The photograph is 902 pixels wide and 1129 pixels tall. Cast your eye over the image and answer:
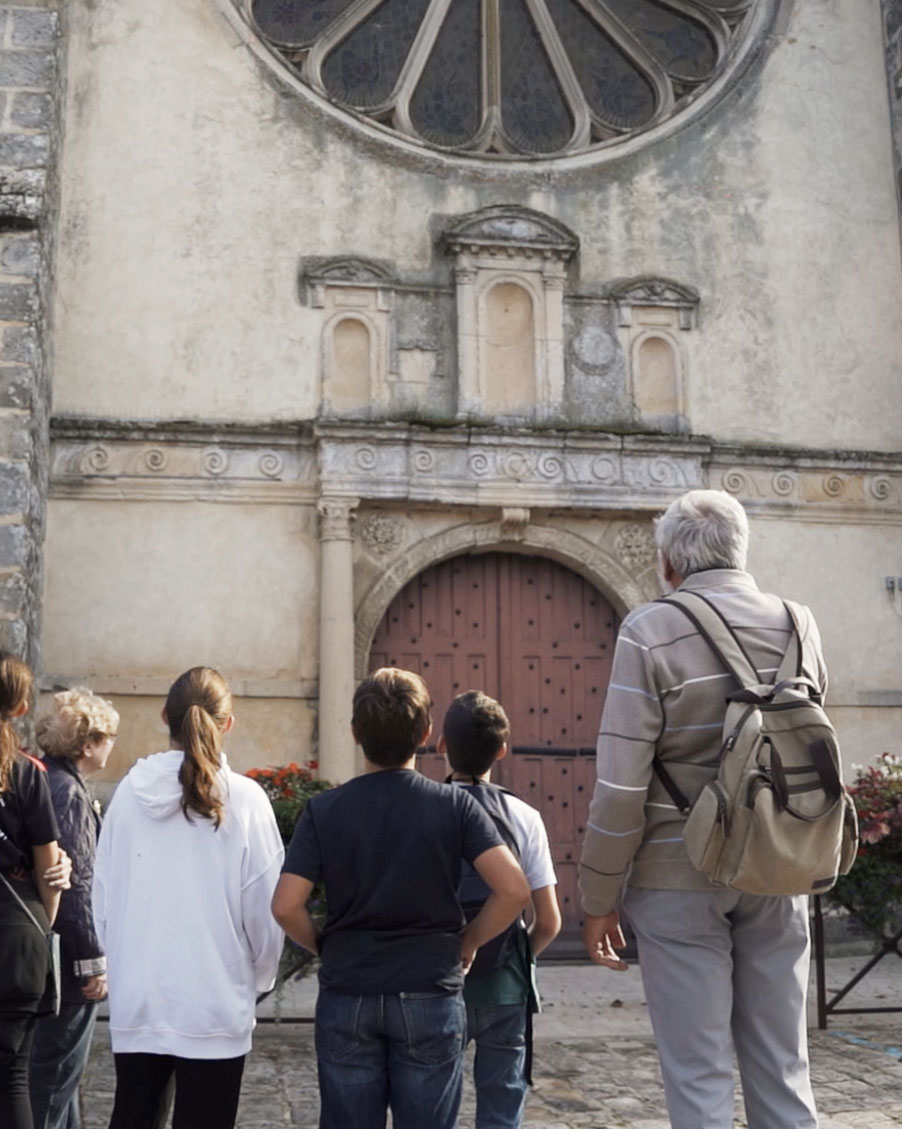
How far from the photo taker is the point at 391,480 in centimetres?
928

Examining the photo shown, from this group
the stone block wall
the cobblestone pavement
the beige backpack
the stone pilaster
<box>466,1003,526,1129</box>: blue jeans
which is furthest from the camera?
the stone pilaster

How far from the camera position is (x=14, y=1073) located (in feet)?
11.0

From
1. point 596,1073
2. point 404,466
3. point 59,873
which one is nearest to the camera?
point 59,873

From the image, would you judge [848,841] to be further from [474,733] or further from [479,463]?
[479,463]

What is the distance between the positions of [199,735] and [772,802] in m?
1.41

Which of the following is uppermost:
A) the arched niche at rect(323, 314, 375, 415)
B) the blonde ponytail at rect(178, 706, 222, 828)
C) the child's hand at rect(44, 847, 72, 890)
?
the arched niche at rect(323, 314, 375, 415)

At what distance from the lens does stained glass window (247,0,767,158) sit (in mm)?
10406

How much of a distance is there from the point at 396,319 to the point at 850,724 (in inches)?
173

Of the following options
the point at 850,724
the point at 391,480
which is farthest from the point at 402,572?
the point at 850,724

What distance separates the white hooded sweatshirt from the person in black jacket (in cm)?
42

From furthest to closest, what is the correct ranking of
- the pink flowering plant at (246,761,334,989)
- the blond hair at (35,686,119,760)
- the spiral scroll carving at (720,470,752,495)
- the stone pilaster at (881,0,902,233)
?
1. the stone pilaster at (881,0,902,233)
2. the spiral scroll carving at (720,470,752,495)
3. the pink flowering plant at (246,761,334,989)
4. the blond hair at (35,686,119,760)

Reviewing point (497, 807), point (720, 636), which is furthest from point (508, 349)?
point (720, 636)

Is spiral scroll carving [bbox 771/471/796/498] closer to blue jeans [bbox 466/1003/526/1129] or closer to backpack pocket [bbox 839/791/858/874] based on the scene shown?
blue jeans [bbox 466/1003/526/1129]

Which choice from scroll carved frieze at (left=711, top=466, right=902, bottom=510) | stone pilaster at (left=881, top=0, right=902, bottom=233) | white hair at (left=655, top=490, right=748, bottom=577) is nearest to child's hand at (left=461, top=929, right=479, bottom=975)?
white hair at (left=655, top=490, right=748, bottom=577)
